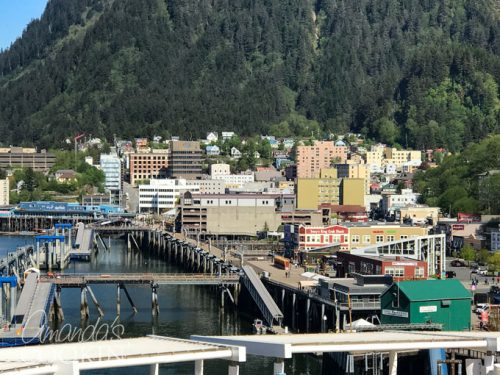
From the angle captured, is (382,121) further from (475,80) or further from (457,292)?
(457,292)

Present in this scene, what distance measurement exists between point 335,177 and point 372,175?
64.2ft

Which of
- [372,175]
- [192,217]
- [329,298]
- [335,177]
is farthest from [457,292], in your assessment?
[372,175]

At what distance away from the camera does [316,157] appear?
14162cm

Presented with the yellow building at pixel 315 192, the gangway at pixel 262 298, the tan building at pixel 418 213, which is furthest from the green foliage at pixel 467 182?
the gangway at pixel 262 298

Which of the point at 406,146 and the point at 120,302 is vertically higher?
the point at 406,146

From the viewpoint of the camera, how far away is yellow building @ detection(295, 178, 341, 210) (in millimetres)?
113875

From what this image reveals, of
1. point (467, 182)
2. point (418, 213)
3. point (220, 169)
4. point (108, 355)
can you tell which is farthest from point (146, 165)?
point (108, 355)

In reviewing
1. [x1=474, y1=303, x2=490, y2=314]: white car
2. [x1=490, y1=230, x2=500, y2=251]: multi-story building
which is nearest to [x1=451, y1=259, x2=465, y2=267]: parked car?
[x1=490, y1=230, x2=500, y2=251]: multi-story building

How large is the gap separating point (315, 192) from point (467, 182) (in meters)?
14.1

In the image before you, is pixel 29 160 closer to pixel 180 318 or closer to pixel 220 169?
pixel 220 169

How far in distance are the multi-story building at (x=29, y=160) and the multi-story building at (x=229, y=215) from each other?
2205 inches

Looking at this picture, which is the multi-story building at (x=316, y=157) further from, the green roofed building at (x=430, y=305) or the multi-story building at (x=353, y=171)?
the green roofed building at (x=430, y=305)

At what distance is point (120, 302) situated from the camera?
6056 cm

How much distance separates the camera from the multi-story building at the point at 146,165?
14388 cm
